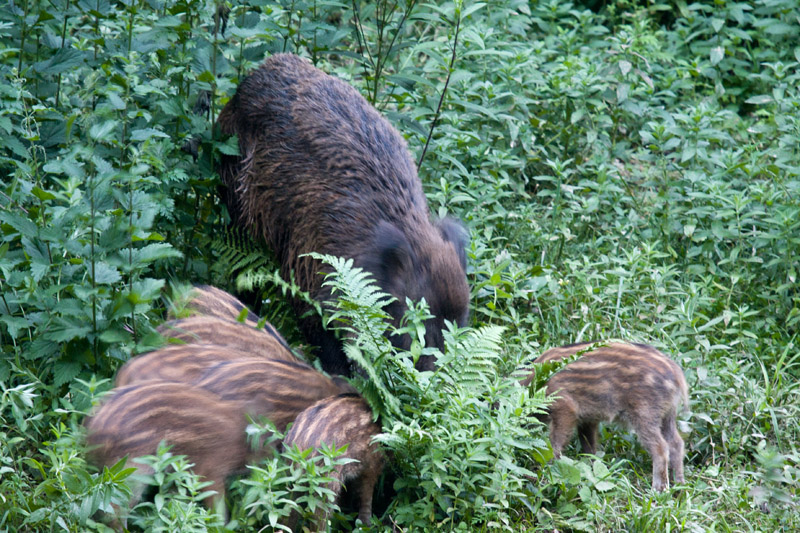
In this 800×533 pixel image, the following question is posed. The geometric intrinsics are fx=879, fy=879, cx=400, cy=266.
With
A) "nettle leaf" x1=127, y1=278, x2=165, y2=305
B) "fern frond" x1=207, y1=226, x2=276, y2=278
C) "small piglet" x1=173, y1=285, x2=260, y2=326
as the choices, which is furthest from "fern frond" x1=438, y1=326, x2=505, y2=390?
"fern frond" x1=207, y1=226, x2=276, y2=278

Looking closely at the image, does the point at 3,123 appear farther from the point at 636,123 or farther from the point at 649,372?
the point at 636,123

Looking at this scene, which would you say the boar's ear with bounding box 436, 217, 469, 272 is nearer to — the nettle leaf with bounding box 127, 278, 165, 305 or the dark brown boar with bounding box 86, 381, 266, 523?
the nettle leaf with bounding box 127, 278, 165, 305

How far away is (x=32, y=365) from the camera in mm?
4148

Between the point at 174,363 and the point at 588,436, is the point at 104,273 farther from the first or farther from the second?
the point at 588,436

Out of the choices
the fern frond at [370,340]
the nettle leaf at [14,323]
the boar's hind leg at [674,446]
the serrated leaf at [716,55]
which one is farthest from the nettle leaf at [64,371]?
the serrated leaf at [716,55]

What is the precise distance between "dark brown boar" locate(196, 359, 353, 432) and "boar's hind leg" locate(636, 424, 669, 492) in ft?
4.93

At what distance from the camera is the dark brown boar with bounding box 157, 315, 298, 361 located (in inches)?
159

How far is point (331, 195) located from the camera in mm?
4852

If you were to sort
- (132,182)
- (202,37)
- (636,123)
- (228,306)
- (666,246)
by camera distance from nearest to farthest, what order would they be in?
(132,182) → (228,306) → (202,37) → (666,246) → (636,123)

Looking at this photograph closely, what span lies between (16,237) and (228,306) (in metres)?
1.05

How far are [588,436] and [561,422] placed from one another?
0.99ft

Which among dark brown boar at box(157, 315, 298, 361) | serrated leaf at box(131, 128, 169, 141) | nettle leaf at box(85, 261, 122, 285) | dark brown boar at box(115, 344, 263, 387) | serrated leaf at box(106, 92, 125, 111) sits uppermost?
serrated leaf at box(106, 92, 125, 111)

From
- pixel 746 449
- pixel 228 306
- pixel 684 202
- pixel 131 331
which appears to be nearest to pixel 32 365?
pixel 131 331

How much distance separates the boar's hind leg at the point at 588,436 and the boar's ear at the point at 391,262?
110cm
